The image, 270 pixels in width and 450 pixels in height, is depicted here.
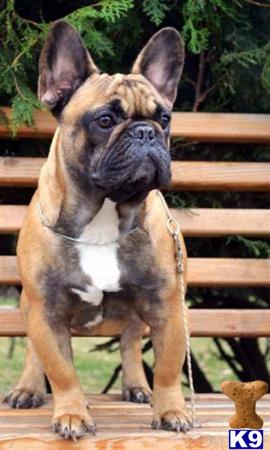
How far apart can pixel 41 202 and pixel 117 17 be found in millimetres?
742

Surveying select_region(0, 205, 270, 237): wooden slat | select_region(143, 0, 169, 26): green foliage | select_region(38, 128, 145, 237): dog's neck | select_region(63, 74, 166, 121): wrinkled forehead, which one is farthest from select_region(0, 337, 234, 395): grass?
select_region(63, 74, 166, 121): wrinkled forehead

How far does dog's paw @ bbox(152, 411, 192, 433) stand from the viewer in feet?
9.47

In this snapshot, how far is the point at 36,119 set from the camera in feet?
11.9

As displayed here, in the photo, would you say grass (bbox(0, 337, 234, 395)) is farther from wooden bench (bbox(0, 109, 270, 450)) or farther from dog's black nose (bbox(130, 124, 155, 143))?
dog's black nose (bbox(130, 124, 155, 143))

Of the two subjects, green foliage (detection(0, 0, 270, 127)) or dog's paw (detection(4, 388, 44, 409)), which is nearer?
dog's paw (detection(4, 388, 44, 409))

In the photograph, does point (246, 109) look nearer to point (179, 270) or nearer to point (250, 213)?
point (250, 213)

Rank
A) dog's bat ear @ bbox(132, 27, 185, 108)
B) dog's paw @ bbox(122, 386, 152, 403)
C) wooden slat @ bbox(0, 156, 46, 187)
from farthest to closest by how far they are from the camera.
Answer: wooden slat @ bbox(0, 156, 46, 187)
dog's paw @ bbox(122, 386, 152, 403)
dog's bat ear @ bbox(132, 27, 185, 108)

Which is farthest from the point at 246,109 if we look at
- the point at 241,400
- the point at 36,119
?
the point at 241,400

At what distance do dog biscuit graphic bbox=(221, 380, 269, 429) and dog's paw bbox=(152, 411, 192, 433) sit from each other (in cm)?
28

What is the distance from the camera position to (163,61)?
3.12 metres

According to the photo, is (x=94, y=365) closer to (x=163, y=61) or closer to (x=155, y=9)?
(x=155, y=9)

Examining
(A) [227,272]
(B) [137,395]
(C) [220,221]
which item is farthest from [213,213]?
(B) [137,395]

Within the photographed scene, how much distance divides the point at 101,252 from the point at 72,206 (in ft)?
0.48

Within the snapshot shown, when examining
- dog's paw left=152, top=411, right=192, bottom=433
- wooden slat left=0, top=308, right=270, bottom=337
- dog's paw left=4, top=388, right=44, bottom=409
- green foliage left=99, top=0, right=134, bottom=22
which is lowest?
wooden slat left=0, top=308, right=270, bottom=337
